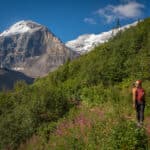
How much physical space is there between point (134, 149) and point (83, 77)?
30793 mm

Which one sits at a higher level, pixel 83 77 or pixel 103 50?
pixel 103 50

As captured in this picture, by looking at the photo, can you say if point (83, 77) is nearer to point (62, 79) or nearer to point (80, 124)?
point (62, 79)

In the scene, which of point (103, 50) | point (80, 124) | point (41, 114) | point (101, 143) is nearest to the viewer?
point (101, 143)

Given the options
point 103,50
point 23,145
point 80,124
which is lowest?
point 23,145

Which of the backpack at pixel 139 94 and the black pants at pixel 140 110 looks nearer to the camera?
the black pants at pixel 140 110

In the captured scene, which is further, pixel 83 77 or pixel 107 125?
pixel 83 77

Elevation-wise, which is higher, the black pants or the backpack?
the backpack

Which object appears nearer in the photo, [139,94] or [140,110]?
[140,110]

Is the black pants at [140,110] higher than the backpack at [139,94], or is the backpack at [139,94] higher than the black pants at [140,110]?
the backpack at [139,94]

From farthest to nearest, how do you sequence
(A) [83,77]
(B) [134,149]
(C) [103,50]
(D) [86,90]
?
(C) [103,50] < (A) [83,77] < (D) [86,90] < (B) [134,149]

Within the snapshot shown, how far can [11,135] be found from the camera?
29.2m

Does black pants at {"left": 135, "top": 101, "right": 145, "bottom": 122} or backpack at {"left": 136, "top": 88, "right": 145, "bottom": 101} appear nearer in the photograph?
black pants at {"left": 135, "top": 101, "right": 145, "bottom": 122}

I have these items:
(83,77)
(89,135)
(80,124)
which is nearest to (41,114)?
(80,124)

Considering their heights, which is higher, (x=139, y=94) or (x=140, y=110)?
(x=139, y=94)
